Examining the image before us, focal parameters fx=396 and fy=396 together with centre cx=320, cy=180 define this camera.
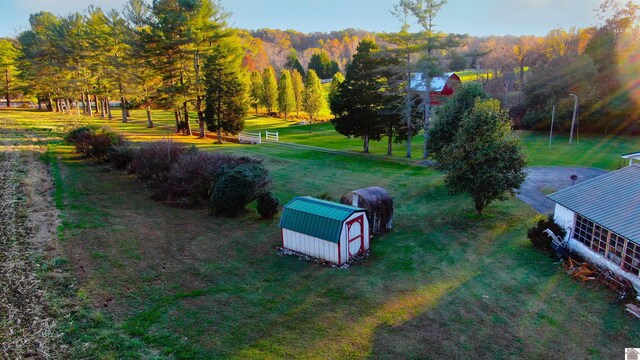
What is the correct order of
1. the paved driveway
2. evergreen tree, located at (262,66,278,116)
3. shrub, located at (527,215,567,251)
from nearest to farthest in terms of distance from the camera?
1. shrub, located at (527,215,567,251)
2. the paved driveway
3. evergreen tree, located at (262,66,278,116)

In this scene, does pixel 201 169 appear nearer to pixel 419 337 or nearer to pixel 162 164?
pixel 162 164

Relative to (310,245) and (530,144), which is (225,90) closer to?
(310,245)

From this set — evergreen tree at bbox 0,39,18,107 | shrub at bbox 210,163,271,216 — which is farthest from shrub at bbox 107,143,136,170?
evergreen tree at bbox 0,39,18,107

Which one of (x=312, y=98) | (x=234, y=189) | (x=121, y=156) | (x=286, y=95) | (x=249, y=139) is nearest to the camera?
(x=234, y=189)

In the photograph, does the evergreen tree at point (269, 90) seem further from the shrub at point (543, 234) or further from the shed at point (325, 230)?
the shrub at point (543, 234)

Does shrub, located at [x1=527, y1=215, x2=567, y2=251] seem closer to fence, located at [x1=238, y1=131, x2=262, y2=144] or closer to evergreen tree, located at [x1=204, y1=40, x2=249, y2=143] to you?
fence, located at [x1=238, y1=131, x2=262, y2=144]

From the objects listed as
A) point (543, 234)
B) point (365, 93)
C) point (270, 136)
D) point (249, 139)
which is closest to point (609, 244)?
point (543, 234)
